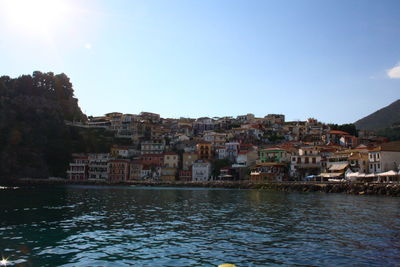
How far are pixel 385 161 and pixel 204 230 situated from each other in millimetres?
55178

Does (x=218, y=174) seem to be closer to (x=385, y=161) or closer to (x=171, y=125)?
(x=385, y=161)

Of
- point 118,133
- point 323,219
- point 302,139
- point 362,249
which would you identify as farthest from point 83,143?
point 362,249

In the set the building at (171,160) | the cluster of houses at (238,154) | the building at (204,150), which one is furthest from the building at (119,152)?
the building at (204,150)

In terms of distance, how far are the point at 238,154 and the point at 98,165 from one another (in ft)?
142

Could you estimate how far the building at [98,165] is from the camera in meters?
104

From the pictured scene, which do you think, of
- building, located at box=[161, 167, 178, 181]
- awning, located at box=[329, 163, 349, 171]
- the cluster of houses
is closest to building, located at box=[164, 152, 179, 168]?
the cluster of houses

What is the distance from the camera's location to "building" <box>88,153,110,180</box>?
104500 mm

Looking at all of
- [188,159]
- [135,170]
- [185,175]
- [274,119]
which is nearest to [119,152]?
[135,170]

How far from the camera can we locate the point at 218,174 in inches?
3856

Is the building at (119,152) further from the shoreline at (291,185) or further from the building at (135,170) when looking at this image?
the shoreline at (291,185)

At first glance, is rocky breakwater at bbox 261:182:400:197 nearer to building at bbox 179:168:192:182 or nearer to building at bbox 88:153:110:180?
building at bbox 179:168:192:182

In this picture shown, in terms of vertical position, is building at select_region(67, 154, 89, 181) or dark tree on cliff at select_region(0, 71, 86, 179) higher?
dark tree on cliff at select_region(0, 71, 86, 179)

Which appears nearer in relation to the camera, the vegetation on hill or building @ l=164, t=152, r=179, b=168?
building @ l=164, t=152, r=179, b=168

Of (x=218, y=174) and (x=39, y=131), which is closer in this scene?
(x=218, y=174)
